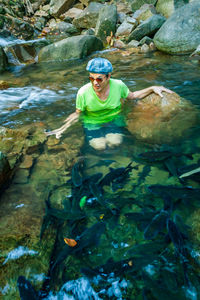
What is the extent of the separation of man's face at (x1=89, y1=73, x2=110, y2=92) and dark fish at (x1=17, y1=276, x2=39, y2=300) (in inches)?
104

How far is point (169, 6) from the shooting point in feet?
43.3

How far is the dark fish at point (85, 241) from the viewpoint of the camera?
203 centimetres

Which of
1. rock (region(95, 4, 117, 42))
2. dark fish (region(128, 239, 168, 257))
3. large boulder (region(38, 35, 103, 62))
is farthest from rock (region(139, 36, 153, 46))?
dark fish (region(128, 239, 168, 257))

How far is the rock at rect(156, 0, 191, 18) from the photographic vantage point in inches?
513

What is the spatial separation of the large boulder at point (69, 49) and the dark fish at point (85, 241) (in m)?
9.45

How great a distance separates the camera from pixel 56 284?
1861 millimetres

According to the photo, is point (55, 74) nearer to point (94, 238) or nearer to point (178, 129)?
point (178, 129)

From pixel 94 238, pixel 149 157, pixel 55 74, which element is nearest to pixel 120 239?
pixel 94 238

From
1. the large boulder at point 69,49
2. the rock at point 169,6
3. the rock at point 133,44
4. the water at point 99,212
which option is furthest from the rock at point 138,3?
the water at point 99,212

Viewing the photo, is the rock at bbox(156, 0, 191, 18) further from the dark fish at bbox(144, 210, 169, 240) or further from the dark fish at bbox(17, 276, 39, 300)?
the dark fish at bbox(17, 276, 39, 300)

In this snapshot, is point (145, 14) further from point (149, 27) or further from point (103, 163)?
point (103, 163)

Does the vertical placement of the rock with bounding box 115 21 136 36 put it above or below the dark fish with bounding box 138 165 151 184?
above

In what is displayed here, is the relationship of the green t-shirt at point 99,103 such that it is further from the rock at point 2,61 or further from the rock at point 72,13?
the rock at point 72,13

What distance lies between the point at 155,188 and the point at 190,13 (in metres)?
9.57
